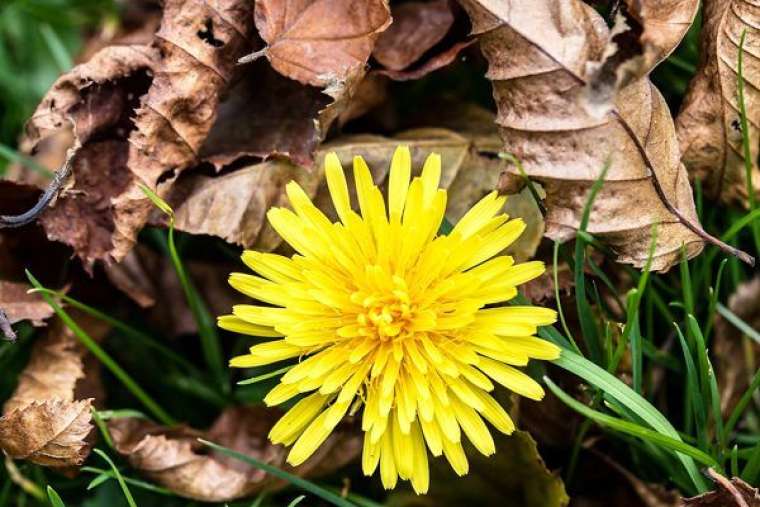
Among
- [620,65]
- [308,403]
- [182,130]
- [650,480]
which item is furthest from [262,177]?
[650,480]

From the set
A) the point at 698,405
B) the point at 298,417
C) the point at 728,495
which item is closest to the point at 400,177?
the point at 298,417

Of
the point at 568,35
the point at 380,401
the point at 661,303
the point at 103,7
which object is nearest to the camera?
the point at 380,401

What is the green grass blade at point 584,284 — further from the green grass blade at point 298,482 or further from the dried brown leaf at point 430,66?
the green grass blade at point 298,482

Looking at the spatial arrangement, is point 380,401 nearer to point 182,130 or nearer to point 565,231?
point 565,231

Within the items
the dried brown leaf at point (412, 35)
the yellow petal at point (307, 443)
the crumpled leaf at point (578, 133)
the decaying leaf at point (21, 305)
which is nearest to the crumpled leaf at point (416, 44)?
the dried brown leaf at point (412, 35)

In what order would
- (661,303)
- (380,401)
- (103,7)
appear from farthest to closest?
(103,7) → (661,303) → (380,401)

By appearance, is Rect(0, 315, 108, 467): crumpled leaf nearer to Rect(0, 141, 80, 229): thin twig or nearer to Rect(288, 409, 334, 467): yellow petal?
Rect(0, 141, 80, 229): thin twig
